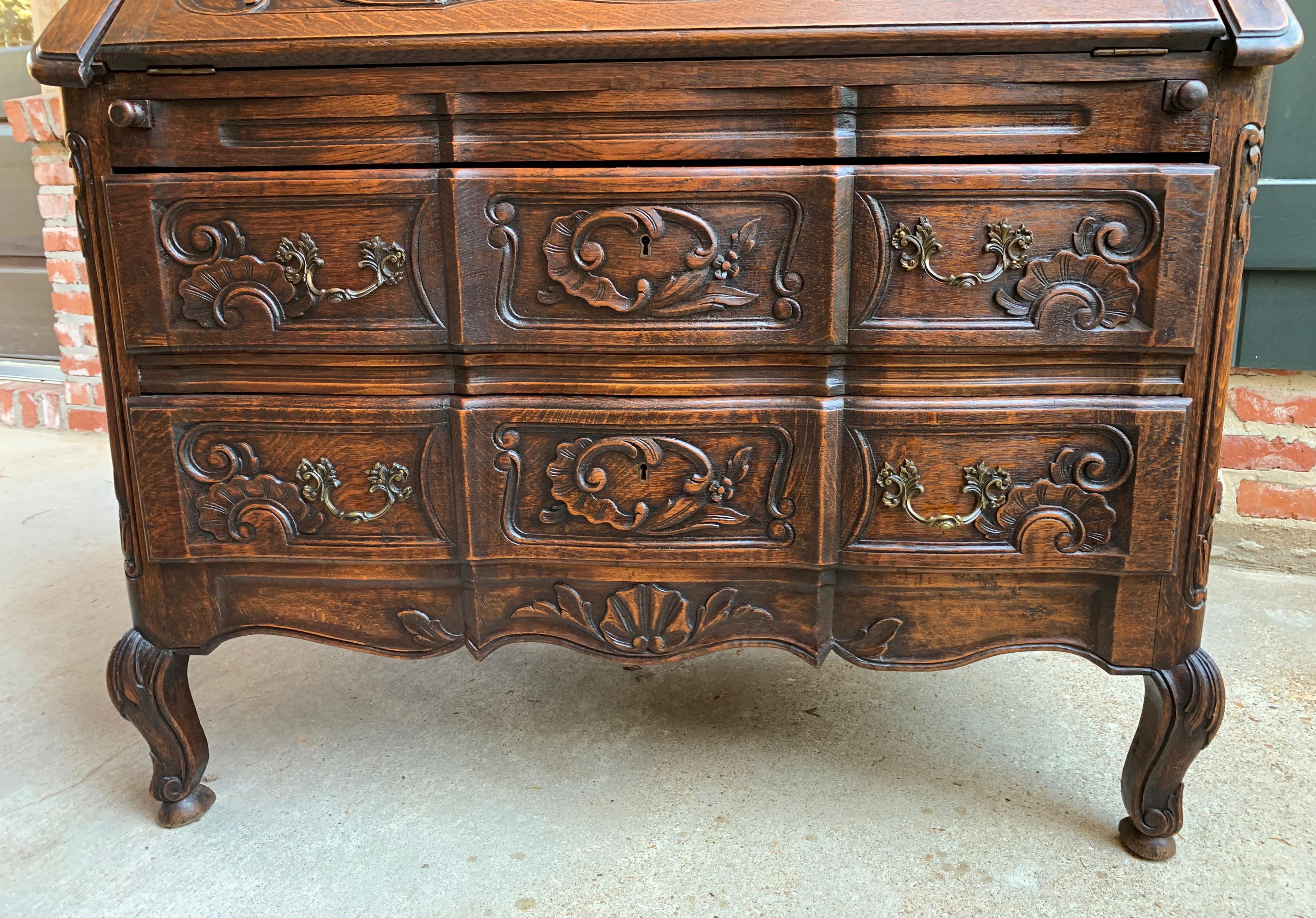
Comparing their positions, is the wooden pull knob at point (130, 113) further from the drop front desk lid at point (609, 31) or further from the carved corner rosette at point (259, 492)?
the carved corner rosette at point (259, 492)

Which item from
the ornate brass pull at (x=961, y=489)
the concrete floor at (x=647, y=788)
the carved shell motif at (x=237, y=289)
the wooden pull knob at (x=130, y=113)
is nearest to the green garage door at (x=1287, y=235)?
the concrete floor at (x=647, y=788)

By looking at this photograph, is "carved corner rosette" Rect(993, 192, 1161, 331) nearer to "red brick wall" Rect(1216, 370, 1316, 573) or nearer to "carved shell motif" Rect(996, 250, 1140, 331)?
"carved shell motif" Rect(996, 250, 1140, 331)

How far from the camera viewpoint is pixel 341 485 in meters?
1.33

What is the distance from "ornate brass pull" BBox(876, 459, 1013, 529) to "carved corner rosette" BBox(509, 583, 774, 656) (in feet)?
0.80

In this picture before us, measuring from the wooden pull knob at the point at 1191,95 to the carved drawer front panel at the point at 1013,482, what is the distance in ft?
1.16

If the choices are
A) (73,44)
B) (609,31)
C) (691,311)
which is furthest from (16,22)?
(691,311)

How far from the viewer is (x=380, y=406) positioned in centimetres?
129

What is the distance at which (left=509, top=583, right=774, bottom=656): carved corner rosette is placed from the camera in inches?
53.0

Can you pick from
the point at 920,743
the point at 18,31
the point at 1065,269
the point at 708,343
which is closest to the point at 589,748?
the point at 920,743

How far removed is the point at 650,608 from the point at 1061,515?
1.85ft

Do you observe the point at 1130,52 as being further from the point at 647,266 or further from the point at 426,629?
the point at 426,629

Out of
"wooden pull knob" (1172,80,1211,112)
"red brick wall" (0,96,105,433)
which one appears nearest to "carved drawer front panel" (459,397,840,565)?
"wooden pull knob" (1172,80,1211,112)

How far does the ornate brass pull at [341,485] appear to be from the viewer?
131cm

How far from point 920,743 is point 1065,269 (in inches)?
34.7
